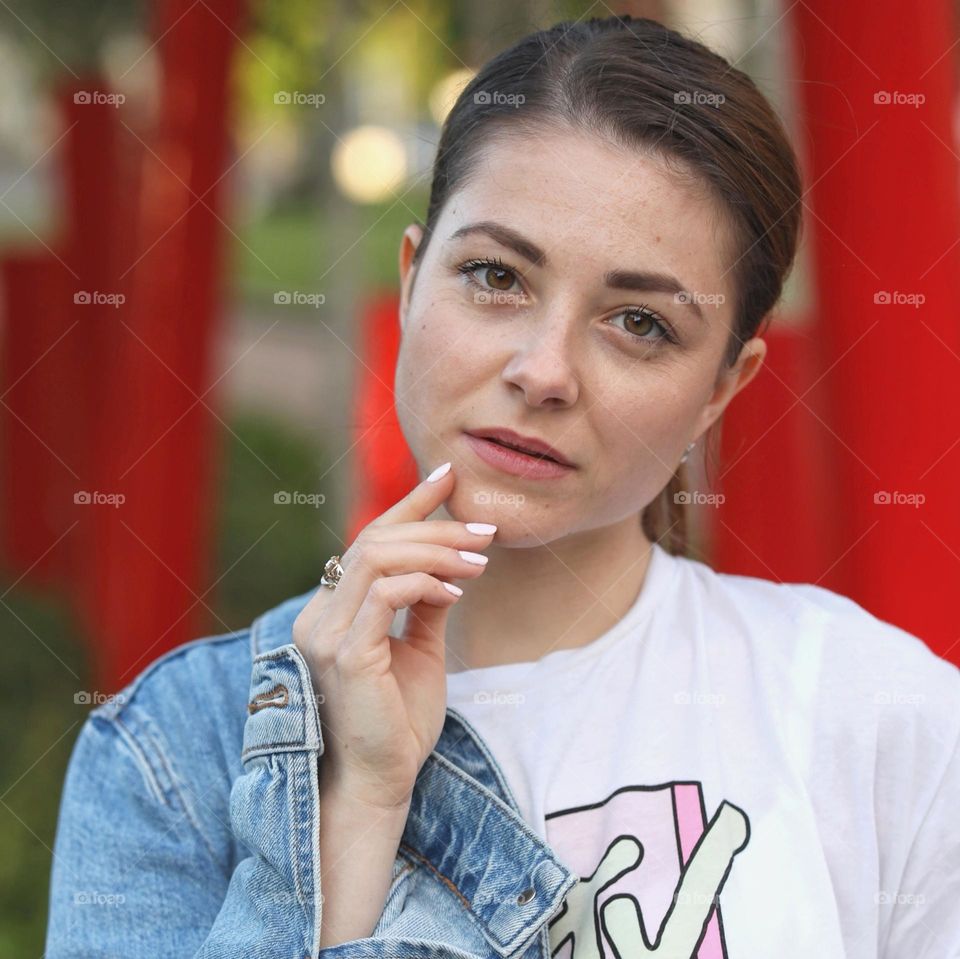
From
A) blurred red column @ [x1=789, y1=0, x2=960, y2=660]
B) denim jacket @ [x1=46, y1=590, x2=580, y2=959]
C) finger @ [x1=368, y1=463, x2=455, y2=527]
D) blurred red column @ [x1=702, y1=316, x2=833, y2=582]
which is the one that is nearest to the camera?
denim jacket @ [x1=46, y1=590, x2=580, y2=959]

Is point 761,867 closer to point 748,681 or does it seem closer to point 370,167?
point 748,681

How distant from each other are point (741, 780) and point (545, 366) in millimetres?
624

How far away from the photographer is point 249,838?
1.57m

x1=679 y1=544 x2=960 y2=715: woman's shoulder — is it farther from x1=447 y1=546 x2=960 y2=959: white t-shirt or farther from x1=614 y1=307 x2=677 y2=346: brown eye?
x1=614 y1=307 x2=677 y2=346: brown eye

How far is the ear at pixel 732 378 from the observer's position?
6.13 ft

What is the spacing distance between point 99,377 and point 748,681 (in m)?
4.73

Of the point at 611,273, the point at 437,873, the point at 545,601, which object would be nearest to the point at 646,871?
the point at 437,873

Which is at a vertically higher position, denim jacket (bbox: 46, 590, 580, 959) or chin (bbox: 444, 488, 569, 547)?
chin (bbox: 444, 488, 569, 547)

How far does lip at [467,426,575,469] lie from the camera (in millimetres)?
1619

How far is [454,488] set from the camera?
1.67m

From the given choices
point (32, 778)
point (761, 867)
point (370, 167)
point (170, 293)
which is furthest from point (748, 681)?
point (370, 167)

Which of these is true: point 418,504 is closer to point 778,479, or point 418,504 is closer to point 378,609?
point 378,609

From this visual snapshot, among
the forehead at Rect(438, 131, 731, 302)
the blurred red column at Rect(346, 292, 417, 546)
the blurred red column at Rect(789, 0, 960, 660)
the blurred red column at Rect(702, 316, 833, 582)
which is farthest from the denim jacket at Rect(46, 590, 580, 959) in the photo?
the blurred red column at Rect(702, 316, 833, 582)

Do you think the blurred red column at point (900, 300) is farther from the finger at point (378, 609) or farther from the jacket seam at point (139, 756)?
the jacket seam at point (139, 756)
